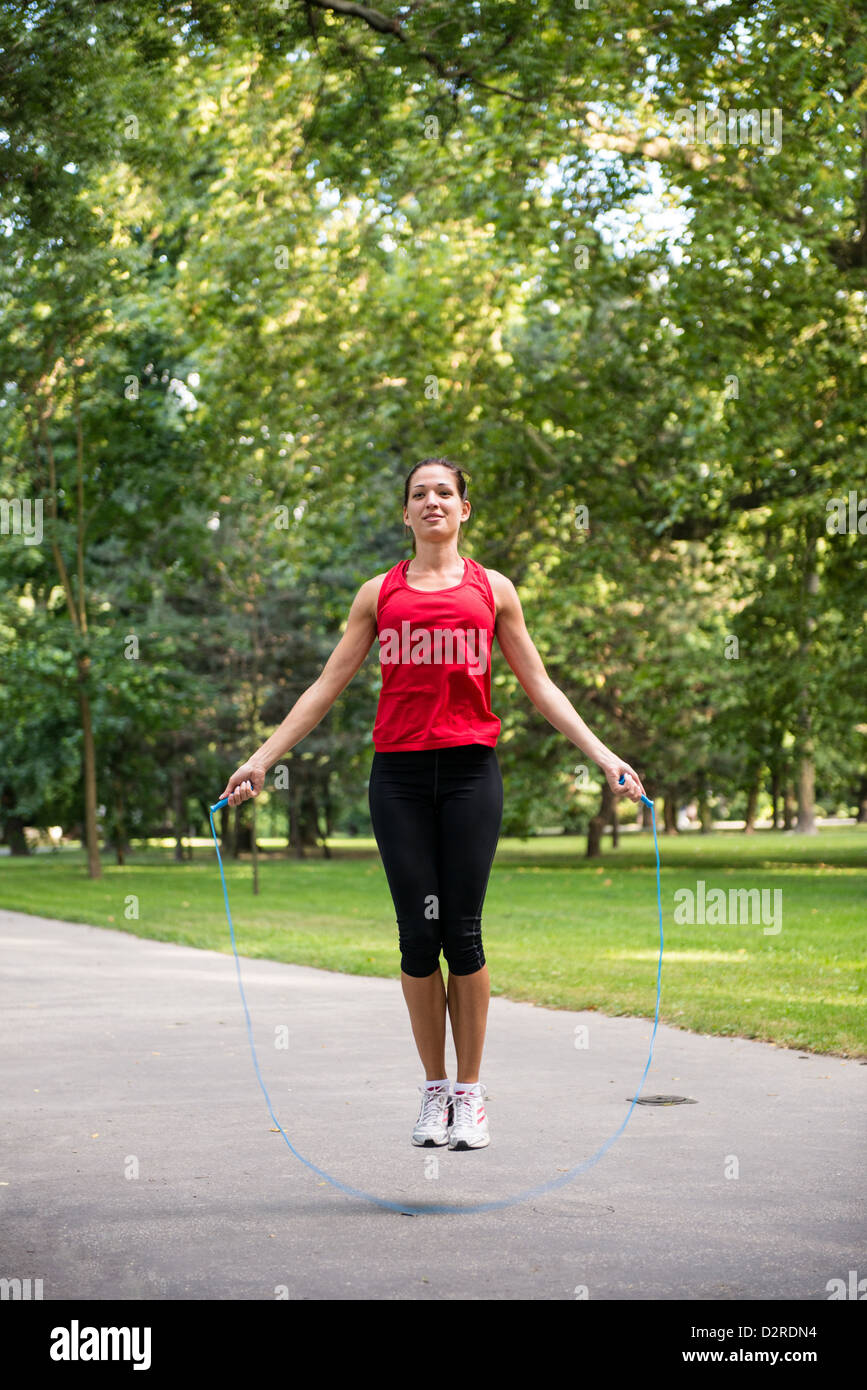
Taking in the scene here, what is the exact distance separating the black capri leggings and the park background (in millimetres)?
4569

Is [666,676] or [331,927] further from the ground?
[666,676]

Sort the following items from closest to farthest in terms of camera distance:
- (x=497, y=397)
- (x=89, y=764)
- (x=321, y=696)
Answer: (x=321, y=696)
(x=497, y=397)
(x=89, y=764)

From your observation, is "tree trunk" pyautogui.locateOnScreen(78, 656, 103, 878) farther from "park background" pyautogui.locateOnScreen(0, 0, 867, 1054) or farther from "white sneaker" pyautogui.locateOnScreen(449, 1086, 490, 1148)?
"white sneaker" pyautogui.locateOnScreen(449, 1086, 490, 1148)

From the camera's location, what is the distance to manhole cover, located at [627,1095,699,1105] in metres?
6.02

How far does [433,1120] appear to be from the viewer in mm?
4930

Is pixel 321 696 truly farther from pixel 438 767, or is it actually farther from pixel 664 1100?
pixel 664 1100

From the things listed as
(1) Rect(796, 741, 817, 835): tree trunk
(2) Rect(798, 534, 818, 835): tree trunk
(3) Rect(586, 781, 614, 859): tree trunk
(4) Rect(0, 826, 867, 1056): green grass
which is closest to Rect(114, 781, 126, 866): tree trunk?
(4) Rect(0, 826, 867, 1056): green grass

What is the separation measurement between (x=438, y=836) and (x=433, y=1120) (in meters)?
0.97

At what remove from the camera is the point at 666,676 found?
2392cm

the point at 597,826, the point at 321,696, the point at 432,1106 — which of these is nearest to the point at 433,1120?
the point at 432,1106
